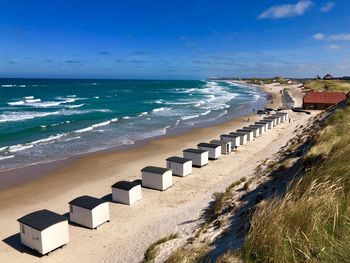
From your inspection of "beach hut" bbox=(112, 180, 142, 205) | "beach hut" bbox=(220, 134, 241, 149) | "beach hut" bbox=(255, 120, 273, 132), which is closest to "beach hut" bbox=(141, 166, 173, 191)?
"beach hut" bbox=(112, 180, 142, 205)

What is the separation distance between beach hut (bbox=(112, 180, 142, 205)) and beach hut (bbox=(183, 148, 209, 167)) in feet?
25.5

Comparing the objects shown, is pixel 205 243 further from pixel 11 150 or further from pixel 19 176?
pixel 11 150

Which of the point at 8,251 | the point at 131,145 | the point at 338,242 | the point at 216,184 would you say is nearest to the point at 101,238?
the point at 8,251

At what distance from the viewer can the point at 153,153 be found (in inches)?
1275

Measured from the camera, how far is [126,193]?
62.2 ft

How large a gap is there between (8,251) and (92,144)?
22149 mm

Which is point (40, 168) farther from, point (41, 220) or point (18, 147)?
point (41, 220)

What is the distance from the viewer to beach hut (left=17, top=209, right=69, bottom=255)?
→ 13922 millimetres

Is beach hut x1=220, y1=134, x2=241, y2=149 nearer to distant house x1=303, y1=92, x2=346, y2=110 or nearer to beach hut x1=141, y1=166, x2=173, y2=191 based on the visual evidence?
beach hut x1=141, y1=166, x2=173, y2=191

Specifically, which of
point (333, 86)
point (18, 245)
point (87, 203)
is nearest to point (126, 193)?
point (87, 203)

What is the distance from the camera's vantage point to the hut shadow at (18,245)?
1427cm

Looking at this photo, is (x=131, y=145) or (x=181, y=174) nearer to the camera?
(x=181, y=174)

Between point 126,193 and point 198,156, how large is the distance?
8795mm

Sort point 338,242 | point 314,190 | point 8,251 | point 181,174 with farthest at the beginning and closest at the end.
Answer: point 181,174 → point 8,251 → point 314,190 → point 338,242
